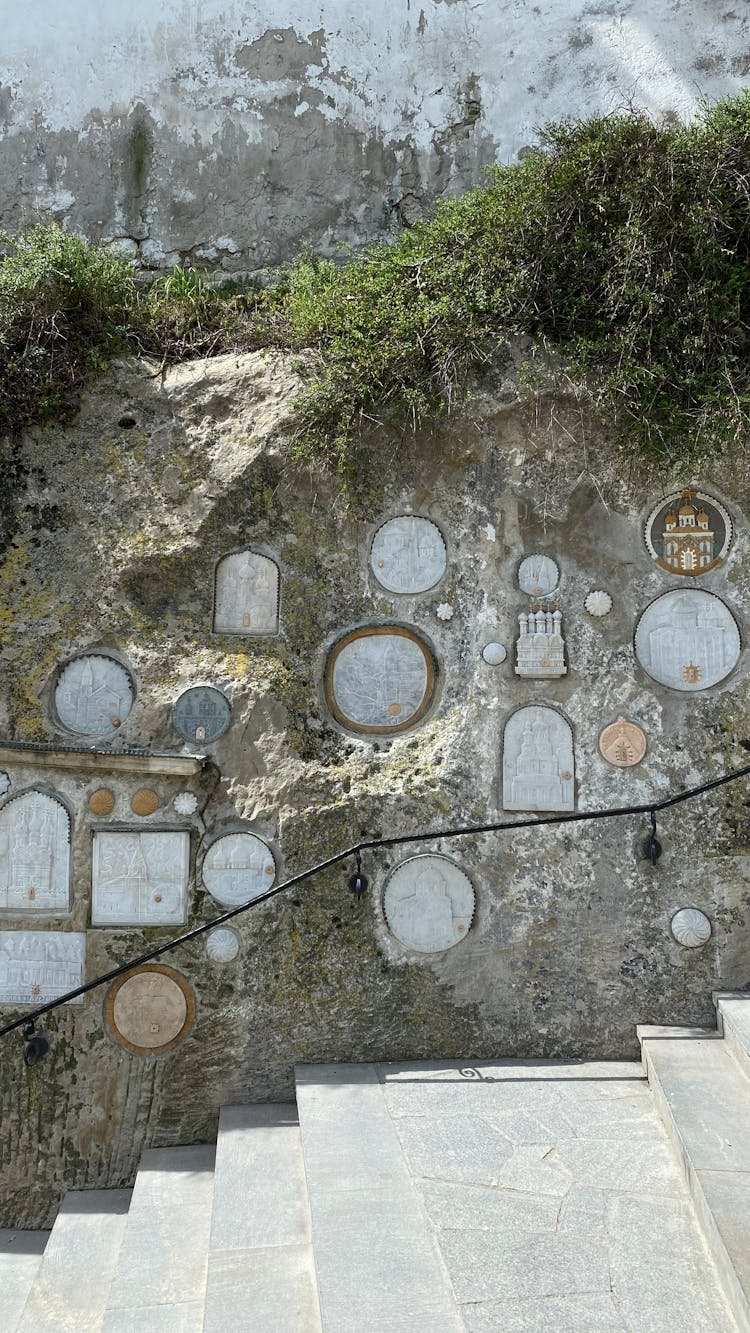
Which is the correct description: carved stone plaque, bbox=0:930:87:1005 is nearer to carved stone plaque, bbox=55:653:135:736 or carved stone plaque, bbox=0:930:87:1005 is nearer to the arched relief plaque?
carved stone plaque, bbox=55:653:135:736

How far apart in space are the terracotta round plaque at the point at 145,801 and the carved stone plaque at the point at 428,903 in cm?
121

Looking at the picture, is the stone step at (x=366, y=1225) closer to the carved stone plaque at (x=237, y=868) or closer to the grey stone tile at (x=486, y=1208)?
the grey stone tile at (x=486, y=1208)

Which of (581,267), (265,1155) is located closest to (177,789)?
(265,1155)

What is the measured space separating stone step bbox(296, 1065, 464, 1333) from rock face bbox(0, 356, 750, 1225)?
2.08 feet

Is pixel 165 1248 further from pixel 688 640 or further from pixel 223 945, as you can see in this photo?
pixel 688 640

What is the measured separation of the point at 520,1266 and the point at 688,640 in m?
2.98

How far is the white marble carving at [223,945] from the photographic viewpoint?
15.7 feet

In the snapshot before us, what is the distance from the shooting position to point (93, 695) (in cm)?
504

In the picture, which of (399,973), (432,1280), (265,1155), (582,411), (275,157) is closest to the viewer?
(432,1280)

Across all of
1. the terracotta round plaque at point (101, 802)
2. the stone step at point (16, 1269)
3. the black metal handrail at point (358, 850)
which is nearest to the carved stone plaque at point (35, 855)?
the terracotta round plaque at point (101, 802)

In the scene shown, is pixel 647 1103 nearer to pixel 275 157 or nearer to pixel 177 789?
pixel 177 789

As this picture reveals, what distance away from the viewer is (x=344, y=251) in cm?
691

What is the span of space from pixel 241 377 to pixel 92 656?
1.74 metres

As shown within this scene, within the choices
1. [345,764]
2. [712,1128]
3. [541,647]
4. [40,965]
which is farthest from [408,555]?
[712,1128]
